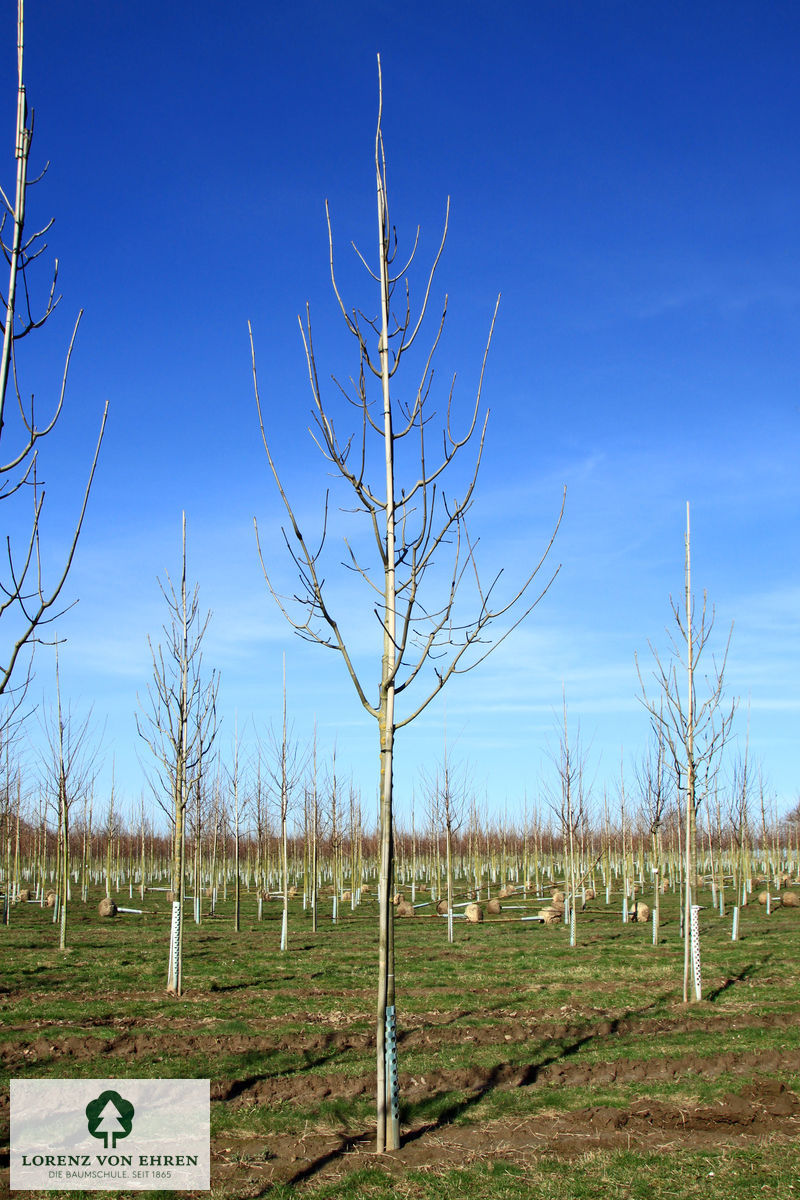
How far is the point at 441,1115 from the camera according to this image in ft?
22.0

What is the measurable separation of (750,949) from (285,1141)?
14132 mm

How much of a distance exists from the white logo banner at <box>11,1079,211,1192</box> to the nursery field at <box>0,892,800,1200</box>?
151 mm

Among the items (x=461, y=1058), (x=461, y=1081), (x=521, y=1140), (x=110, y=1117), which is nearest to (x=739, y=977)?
(x=461, y=1058)

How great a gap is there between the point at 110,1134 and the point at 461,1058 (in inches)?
142

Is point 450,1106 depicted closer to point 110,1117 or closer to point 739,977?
point 110,1117

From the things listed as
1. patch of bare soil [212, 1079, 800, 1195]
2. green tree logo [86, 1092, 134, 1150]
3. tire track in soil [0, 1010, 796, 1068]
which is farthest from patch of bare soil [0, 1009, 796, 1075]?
green tree logo [86, 1092, 134, 1150]

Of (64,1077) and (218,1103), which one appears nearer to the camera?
(218,1103)

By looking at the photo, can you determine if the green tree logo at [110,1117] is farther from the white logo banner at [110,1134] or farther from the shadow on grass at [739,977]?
the shadow on grass at [739,977]

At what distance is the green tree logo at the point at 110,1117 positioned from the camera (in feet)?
20.4

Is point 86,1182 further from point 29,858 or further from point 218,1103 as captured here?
point 29,858

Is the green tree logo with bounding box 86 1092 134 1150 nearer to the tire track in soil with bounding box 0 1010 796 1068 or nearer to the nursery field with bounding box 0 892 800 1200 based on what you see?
the nursery field with bounding box 0 892 800 1200

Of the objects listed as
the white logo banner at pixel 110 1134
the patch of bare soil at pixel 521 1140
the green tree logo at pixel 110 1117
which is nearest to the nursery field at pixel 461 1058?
the patch of bare soil at pixel 521 1140

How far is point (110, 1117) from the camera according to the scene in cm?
655

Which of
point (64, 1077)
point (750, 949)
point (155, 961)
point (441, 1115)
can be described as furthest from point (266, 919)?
point (441, 1115)
